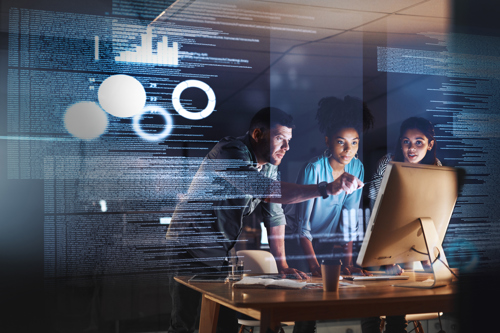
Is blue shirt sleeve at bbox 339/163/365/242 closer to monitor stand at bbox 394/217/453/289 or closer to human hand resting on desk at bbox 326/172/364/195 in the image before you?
human hand resting on desk at bbox 326/172/364/195

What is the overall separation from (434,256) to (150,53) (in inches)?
64.5

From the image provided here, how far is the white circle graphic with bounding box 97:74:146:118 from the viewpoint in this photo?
95.6 inches

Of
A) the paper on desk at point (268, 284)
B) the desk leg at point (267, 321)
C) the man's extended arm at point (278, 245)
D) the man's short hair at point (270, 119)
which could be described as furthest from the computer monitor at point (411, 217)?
the man's short hair at point (270, 119)

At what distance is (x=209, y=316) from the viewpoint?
80.4 inches

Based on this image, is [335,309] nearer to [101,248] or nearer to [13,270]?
[101,248]

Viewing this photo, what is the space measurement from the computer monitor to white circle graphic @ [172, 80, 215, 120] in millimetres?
1139

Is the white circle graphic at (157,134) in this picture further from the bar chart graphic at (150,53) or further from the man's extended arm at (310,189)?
the man's extended arm at (310,189)

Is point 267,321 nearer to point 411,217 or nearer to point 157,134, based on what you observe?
point 411,217

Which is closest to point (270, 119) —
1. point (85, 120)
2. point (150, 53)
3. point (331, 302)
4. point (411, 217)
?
point (150, 53)

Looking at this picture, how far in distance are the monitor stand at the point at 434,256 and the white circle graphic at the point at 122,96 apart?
146 cm

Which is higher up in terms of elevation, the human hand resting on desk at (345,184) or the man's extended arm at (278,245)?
the human hand resting on desk at (345,184)

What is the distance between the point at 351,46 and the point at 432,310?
5.93 feet

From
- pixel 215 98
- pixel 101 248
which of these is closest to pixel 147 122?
pixel 215 98

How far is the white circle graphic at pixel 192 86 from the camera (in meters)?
2.54
